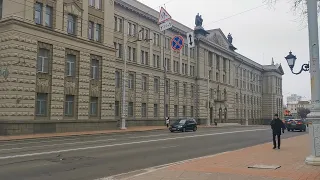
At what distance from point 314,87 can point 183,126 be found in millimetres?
27403

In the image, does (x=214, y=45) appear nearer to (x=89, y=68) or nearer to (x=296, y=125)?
(x=296, y=125)

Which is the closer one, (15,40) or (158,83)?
(15,40)

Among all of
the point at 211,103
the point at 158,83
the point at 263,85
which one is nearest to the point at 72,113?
the point at 158,83

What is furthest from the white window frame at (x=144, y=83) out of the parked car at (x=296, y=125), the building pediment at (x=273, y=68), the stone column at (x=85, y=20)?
the building pediment at (x=273, y=68)

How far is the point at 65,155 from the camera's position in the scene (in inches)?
591

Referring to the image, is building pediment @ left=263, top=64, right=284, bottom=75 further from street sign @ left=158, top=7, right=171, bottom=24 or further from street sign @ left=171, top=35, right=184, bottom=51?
street sign @ left=158, top=7, right=171, bottom=24

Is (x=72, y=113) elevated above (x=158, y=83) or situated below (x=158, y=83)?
below

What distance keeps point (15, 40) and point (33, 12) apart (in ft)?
10.8

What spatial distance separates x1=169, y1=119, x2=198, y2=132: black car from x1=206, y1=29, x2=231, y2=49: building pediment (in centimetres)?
3524

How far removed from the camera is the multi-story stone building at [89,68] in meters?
31.0

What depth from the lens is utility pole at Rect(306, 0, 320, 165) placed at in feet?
37.3

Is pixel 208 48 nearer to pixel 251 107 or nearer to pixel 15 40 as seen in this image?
pixel 251 107

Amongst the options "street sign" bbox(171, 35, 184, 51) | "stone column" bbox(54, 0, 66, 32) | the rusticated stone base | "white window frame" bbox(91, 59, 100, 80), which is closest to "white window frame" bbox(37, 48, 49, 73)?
"stone column" bbox(54, 0, 66, 32)

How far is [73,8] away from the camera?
37.0 meters
